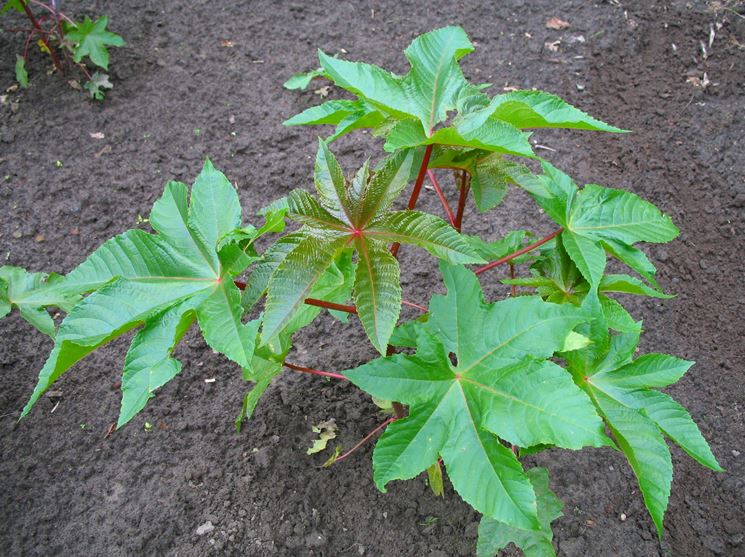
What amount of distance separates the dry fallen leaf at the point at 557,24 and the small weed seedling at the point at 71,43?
99.5 inches

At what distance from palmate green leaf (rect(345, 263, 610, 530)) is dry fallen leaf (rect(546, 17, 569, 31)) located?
2967 mm

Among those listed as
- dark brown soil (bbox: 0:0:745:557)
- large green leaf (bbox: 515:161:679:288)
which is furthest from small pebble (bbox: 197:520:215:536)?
large green leaf (bbox: 515:161:679:288)

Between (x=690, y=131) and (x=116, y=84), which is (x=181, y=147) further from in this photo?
(x=690, y=131)

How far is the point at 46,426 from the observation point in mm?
2199

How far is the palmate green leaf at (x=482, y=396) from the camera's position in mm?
1204

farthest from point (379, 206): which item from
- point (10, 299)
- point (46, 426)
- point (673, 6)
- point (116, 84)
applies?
point (673, 6)

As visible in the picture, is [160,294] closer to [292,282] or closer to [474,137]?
[292,282]

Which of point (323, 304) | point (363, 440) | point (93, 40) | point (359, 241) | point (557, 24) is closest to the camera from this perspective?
point (359, 241)

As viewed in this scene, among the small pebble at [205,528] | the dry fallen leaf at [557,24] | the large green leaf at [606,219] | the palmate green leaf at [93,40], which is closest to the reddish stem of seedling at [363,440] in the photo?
the small pebble at [205,528]

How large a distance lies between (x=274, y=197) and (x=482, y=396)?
1.86m

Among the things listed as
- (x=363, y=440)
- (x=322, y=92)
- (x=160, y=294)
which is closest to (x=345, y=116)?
(x=160, y=294)

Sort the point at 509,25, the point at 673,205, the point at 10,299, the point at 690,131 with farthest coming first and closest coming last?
1. the point at 509,25
2. the point at 690,131
3. the point at 673,205
4. the point at 10,299

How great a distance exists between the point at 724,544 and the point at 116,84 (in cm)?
352

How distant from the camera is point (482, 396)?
1316 mm
